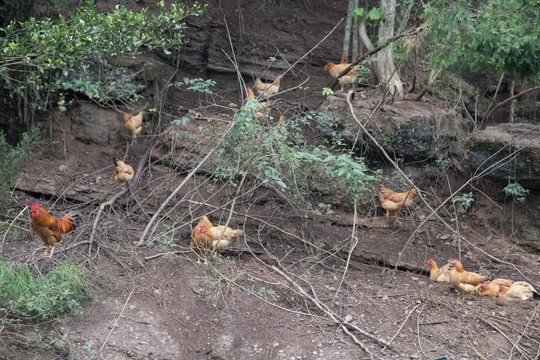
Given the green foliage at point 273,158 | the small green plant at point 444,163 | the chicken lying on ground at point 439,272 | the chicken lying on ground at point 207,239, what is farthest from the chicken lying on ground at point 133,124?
the chicken lying on ground at point 439,272

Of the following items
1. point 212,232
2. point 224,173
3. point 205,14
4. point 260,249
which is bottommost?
point 260,249

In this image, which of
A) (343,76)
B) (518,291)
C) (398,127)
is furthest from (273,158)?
(343,76)

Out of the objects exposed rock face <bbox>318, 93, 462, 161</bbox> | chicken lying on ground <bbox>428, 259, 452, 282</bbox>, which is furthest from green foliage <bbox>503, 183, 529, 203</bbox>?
chicken lying on ground <bbox>428, 259, 452, 282</bbox>

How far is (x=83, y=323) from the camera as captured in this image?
19.5 ft

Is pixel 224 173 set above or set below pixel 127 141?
above

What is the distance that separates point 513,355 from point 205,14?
7.13m

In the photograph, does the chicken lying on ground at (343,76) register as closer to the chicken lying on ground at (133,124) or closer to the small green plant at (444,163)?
the small green plant at (444,163)

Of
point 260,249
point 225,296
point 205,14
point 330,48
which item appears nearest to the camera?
point 225,296

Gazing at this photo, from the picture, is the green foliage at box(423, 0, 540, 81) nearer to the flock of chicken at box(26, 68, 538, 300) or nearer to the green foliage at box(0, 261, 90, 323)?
the flock of chicken at box(26, 68, 538, 300)

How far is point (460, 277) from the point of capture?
7.08 meters

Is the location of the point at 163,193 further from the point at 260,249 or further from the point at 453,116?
the point at 453,116

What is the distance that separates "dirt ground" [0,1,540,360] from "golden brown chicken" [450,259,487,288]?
→ 0.23 metres

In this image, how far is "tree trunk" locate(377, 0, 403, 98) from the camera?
948cm

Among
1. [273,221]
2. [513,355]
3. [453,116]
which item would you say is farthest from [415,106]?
[513,355]
